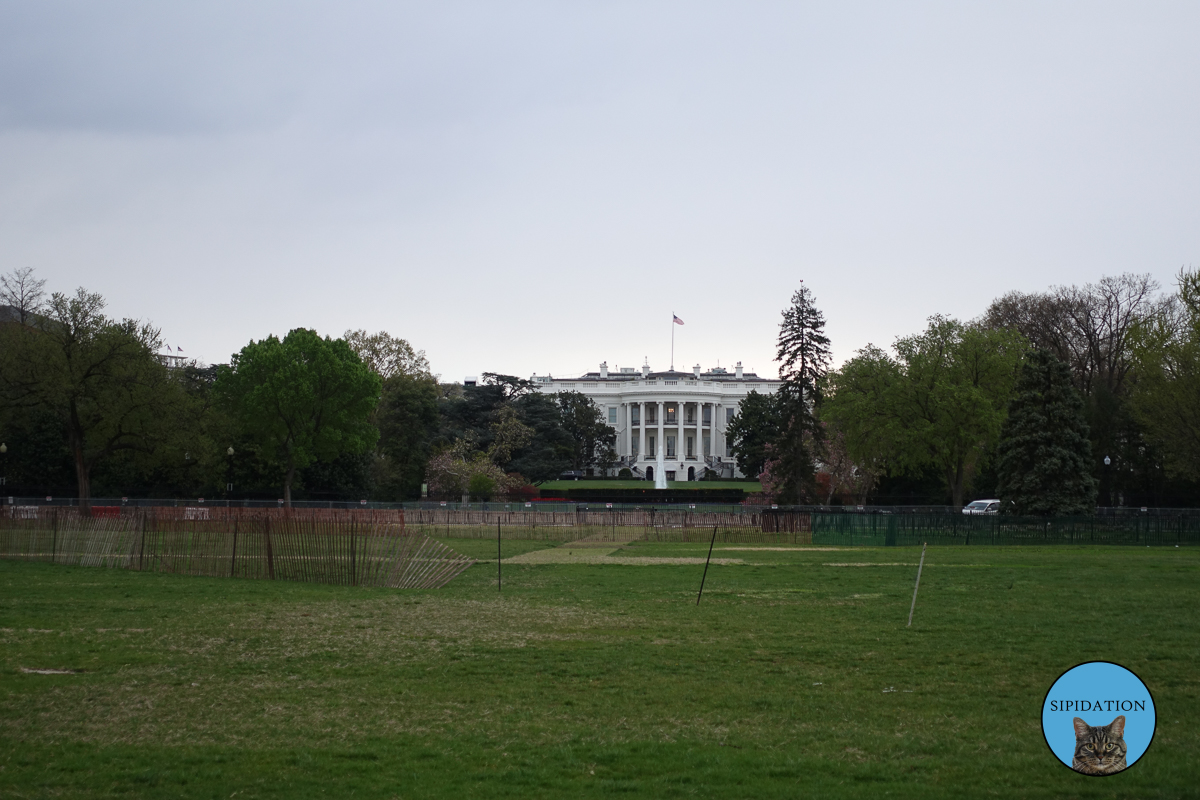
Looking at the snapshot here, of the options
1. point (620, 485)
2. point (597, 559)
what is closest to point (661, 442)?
point (620, 485)

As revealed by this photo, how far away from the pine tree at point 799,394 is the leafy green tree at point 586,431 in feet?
146

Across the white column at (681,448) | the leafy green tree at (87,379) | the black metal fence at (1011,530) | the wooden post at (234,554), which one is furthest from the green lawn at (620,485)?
the wooden post at (234,554)

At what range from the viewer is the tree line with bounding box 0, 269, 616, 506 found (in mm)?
48906

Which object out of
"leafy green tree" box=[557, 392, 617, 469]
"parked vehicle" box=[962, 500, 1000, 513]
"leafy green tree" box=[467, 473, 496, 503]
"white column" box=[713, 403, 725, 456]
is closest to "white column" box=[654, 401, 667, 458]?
"white column" box=[713, 403, 725, 456]

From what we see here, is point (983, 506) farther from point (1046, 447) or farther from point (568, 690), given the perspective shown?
point (568, 690)

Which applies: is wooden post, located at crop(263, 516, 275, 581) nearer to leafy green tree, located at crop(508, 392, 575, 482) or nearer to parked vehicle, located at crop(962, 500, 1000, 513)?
parked vehicle, located at crop(962, 500, 1000, 513)

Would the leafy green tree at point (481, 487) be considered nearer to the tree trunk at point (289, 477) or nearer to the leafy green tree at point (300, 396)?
the leafy green tree at point (300, 396)

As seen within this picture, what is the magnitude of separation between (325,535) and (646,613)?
7804mm

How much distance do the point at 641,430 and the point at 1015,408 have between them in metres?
73.0

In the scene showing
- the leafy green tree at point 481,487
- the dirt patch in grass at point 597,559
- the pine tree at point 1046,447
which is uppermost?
the pine tree at point 1046,447

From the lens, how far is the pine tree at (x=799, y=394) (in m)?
51.3

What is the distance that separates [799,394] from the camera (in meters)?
52.4

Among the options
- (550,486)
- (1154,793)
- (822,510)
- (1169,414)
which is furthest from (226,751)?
(550,486)

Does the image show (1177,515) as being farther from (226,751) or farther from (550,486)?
(550,486)
